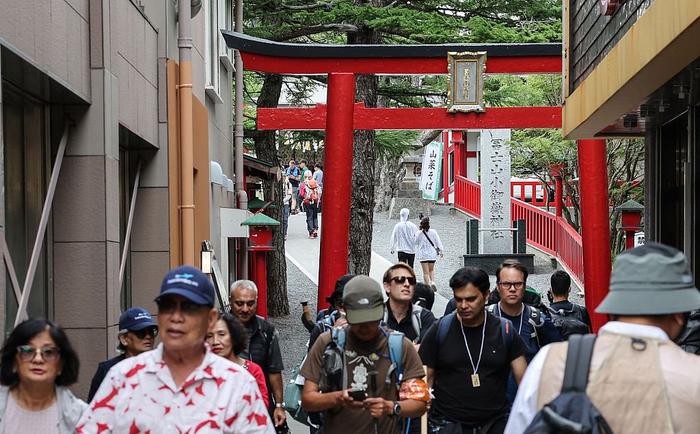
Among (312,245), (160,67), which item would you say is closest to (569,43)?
(160,67)

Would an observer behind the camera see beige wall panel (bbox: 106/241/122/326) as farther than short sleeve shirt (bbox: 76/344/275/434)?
Yes

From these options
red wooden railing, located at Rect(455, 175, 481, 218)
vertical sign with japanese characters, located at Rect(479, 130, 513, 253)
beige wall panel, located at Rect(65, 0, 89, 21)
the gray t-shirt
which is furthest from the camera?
red wooden railing, located at Rect(455, 175, 481, 218)

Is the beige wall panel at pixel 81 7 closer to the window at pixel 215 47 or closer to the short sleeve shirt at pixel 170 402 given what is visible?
the short sleeve shirt at pixel 170 402

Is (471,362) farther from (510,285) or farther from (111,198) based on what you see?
(111,198)

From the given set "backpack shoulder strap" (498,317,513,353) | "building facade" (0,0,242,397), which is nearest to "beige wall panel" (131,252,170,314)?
"building facade" (0,0,242,397)

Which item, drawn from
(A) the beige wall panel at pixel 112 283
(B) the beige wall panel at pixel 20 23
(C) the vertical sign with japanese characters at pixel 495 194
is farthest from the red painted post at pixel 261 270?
(B) the beige wall panel at pixel 20 23

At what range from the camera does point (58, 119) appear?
9.78 metres

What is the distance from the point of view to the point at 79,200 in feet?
32.5

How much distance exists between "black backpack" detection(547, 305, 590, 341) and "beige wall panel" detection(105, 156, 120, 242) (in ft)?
12.7

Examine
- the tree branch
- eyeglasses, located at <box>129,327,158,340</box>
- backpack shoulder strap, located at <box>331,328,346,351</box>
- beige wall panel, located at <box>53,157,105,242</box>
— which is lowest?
eyeglasses, located at <box>129,327,158,340</box>

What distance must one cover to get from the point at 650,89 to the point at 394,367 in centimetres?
439

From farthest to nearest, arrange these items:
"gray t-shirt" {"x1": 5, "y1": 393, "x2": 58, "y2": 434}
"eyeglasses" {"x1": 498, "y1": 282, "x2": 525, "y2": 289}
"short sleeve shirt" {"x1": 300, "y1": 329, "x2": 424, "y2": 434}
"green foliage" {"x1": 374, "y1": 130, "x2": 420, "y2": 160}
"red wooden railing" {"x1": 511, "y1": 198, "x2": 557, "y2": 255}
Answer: "red wooden railing" {"x1": 511, "y1": 198, "x2": 557, "y2": 255}
"green foliage" {"x1": 374, "y1": 130, "x2": 420, "y2": 160}
"eyeglasses" {"x1": 498, "y1": 282, "x2": 525, "y2": 289}
"short sleeve shirt" {"x1": 300, "y1": 329, "x2": 424, "y2": 434}
"gray t-shirt" {"x1": 5, "y1": 393, "x2": 58, "y2": 434}

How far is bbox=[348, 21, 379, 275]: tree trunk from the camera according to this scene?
21.2m

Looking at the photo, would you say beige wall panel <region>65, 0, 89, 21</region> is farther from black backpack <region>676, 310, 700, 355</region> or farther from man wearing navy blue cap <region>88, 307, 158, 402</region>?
black backpack <region>676, 310, 700, 355</region>
